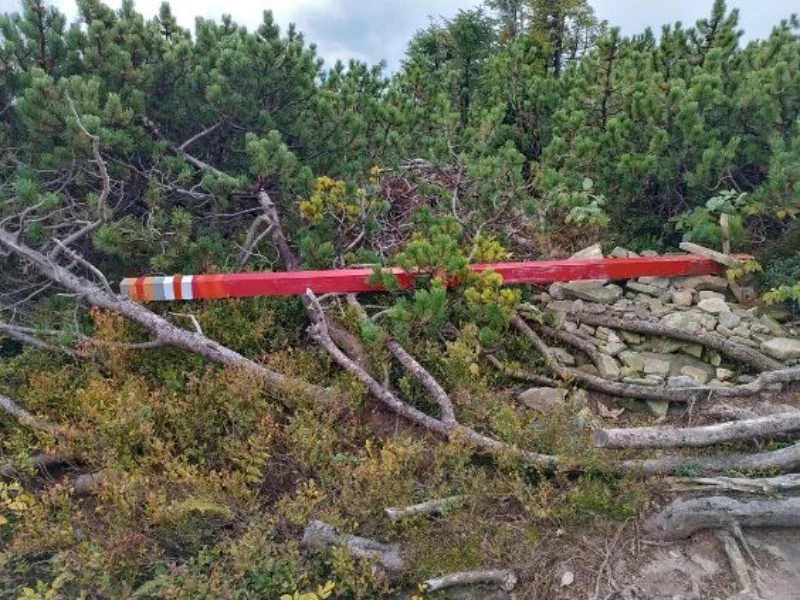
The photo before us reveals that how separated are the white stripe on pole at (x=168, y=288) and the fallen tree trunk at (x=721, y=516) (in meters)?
4.45

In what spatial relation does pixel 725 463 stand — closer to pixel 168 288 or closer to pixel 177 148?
pixel 168 288

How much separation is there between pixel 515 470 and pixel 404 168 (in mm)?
5425

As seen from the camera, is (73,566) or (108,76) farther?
(108,76)

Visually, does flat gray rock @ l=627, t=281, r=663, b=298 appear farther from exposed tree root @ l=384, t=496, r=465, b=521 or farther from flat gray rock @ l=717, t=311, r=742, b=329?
exposed tree root @ l=384, t=496, r=465, b=521

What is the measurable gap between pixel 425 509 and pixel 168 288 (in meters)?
3.26

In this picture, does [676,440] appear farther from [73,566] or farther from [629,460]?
[73,566]

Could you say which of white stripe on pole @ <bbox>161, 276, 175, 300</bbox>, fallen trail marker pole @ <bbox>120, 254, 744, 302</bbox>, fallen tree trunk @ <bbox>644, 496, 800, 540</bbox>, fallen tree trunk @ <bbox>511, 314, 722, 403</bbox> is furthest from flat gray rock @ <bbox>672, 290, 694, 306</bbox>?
white stripe on pole @ <bbox>161, 276, 175, 300</bbox>

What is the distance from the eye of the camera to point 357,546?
3904mm

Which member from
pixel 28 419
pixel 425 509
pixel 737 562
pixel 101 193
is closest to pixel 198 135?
pixel 101 193

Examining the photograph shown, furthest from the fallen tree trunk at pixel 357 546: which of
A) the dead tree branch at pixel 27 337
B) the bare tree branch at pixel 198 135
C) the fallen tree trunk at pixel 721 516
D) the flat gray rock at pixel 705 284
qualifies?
the bare tree branch at pixel 198 135

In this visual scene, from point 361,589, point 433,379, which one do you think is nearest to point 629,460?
point 433,379

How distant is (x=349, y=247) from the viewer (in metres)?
6.80

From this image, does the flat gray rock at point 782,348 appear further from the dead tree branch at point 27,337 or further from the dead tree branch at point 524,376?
the dead tree branch at point 27,337

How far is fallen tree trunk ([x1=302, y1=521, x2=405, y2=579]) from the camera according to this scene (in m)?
3.81
